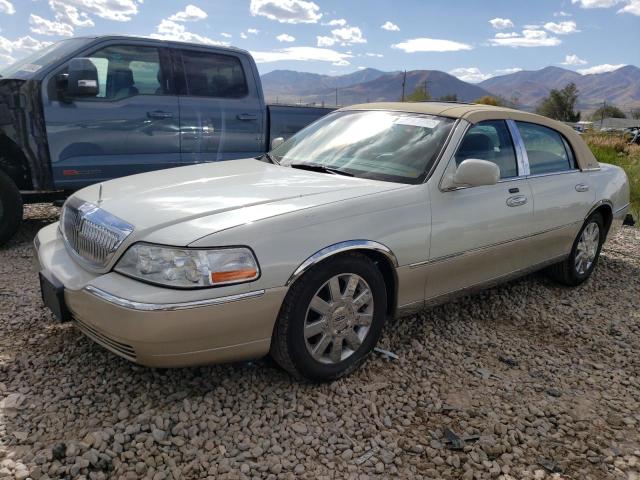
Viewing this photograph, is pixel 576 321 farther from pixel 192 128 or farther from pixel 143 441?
pixel 192 128

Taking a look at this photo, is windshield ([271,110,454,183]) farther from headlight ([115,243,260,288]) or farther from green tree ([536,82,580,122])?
green tree ([536,82,580,122])

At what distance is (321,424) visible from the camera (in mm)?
2754

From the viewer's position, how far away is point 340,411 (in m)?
2.86

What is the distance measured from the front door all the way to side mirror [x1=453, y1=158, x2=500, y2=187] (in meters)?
0.13

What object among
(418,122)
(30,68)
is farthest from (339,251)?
(30,68)

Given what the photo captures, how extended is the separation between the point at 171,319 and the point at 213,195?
820mm

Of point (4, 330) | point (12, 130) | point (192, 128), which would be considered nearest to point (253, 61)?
point (192, 128)

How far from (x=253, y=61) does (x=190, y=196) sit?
4.06 meters

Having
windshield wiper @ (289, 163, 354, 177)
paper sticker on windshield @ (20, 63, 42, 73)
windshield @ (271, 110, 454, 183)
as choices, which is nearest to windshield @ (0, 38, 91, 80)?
paper sticker on windshield @ (20, 63, 42, 73)

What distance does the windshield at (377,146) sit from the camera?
3426 mm

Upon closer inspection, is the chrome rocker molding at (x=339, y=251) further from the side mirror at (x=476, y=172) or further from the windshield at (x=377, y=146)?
the side mirror at (x=476, y=172)

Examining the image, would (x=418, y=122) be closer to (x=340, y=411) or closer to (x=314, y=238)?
(x=314, y=238)

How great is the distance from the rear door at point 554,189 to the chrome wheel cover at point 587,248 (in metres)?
0.28

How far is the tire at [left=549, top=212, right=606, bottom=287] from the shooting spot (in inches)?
188
